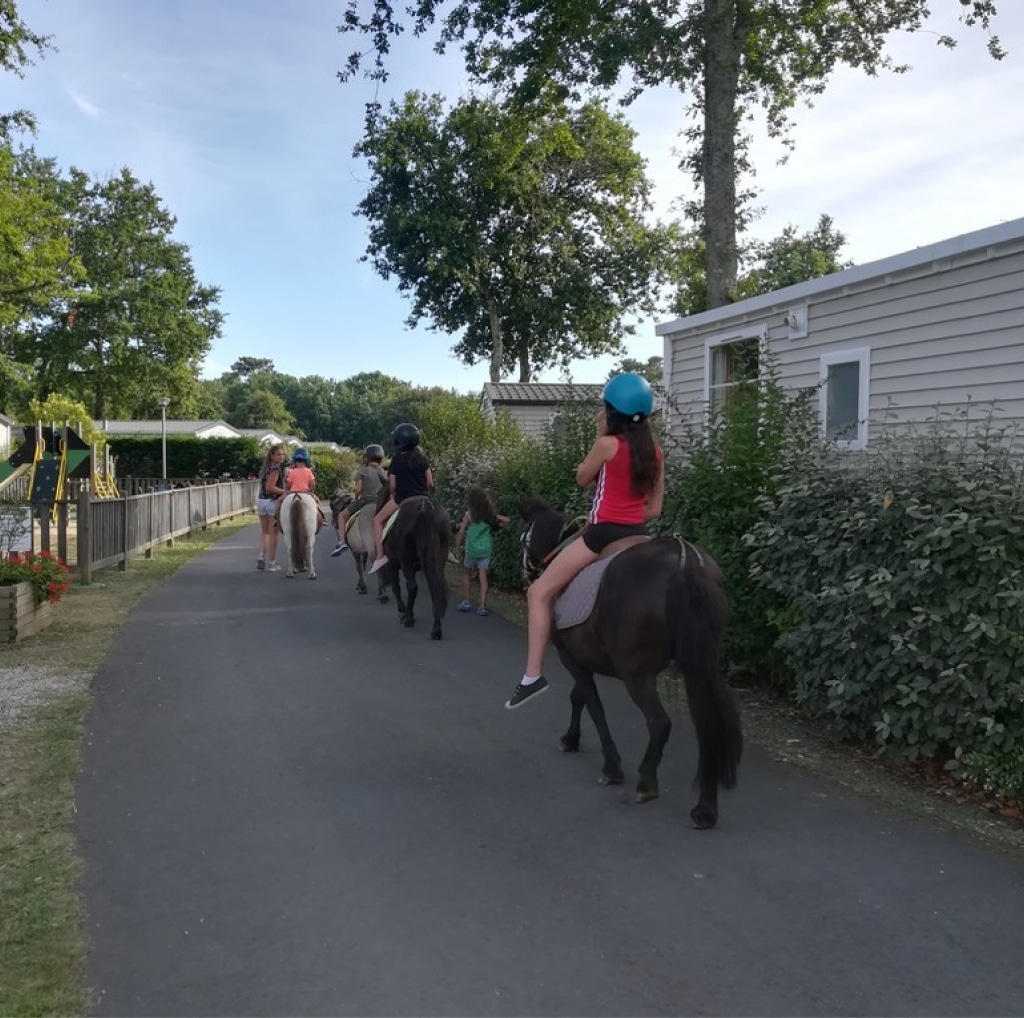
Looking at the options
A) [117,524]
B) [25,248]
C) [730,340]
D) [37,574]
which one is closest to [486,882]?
[37,574]

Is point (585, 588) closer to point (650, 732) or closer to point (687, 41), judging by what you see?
point (650, 732)

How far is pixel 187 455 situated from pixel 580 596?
53.3 metres

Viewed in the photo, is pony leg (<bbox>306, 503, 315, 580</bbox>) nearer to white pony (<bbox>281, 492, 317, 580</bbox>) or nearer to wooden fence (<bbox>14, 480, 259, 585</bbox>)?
white pony (<bbox>281, 492, 317, 580</bbox>)

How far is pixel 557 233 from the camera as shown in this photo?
140 feet

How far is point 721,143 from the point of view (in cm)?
1753

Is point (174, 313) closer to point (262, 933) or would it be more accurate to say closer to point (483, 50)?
point (483, 50)

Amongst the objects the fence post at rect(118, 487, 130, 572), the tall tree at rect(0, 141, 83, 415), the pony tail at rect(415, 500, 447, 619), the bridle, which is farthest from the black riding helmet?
the tall tree at rect(0, 141, 83, 415)

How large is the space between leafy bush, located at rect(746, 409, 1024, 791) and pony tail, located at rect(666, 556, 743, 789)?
4.31ft

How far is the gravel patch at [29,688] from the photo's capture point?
24.6 ft

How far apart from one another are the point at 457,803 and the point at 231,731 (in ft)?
7.26

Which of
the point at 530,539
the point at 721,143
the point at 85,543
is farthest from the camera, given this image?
the point at 721,143

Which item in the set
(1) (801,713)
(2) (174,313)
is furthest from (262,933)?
(2) (174,313)

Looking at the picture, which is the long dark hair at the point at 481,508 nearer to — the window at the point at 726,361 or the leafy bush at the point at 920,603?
the window at the point at 726,361

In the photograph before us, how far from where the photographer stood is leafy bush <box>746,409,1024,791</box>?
5375 millimetres
